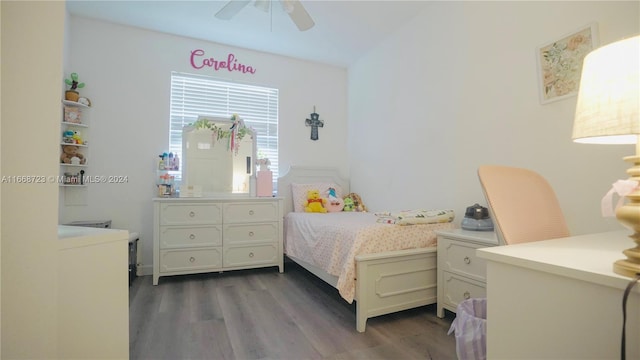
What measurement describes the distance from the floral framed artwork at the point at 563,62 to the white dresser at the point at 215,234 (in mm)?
2475

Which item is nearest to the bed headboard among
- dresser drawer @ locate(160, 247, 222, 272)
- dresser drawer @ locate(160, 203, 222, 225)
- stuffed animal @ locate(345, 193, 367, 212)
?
stuffed animal @ locate(345, 193, 367, 212)

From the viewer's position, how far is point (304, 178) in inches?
149

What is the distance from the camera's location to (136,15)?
2.92 metres

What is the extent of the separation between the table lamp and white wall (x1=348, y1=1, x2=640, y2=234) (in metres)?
1.25

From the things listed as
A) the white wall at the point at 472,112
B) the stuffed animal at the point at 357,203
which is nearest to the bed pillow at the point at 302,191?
the stuffed animal at the point at 357,203

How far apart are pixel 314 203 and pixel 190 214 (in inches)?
51.9

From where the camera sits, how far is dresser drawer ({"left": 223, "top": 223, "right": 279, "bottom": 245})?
305cm

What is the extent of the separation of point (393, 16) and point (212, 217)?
268 cm

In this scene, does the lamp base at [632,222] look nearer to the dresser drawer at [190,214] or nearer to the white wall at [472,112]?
the white wall at [472,112]

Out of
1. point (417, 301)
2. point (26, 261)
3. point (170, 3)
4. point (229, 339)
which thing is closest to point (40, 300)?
point (26, 261)

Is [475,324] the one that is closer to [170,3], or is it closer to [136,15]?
[170,3]

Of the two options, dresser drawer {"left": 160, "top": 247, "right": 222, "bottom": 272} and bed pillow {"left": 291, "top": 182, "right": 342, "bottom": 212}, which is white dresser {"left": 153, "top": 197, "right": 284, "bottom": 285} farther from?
bed pillow {"left": 291, "top": 182, "right": 342, "bottom": 212}

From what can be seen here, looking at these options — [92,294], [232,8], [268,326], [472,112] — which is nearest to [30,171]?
[92,294]

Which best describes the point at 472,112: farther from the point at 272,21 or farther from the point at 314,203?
the point at 272,21
